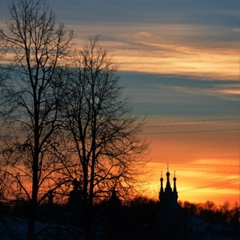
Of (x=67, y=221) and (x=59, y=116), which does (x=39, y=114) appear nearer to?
(x=59, y=116)

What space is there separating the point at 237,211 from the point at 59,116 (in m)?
166

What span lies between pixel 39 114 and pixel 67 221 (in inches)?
314

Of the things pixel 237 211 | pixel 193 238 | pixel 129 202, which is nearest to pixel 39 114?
pixel 129 202

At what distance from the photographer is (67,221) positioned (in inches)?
1610

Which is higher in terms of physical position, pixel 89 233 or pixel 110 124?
pixel 110 124

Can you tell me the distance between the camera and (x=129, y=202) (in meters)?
39.8

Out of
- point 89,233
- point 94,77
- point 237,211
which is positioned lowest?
point 89,233

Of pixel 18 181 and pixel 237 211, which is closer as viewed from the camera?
pixel 18 181

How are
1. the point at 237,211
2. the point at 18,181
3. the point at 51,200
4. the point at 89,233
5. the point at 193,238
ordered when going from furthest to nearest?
1. the point at 237,211
2. the point at 193,238
3. the point at 89,233
4. the point at 51,200
5. the point at 18,181

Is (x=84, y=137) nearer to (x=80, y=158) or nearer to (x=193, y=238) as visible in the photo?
(x=80, y=158)

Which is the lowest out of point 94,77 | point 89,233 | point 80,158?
point 89,233

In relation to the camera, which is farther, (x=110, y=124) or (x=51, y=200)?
(x=110, y=124)

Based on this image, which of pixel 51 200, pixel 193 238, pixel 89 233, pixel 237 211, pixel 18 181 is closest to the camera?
pixel 18 181

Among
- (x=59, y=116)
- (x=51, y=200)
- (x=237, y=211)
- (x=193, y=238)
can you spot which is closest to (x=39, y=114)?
(x=59, y=116)
